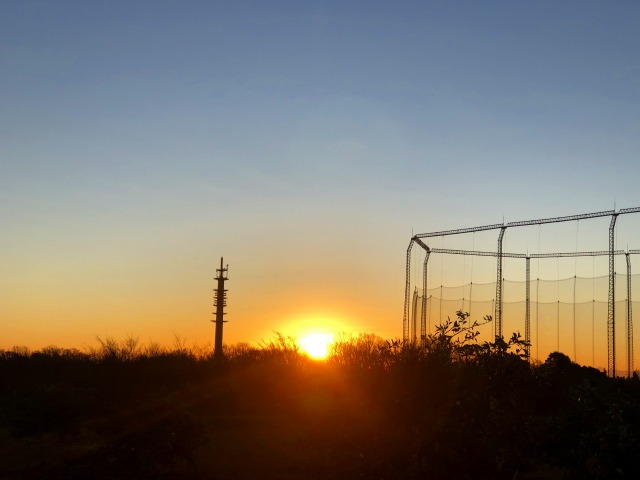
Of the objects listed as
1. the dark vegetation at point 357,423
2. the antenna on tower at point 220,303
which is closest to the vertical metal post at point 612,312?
the dark vegetation at point 357,423

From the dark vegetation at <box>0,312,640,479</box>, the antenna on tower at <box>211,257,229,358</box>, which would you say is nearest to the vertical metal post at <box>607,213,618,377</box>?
the dark vegetation at <box>0,312,640,479</box>

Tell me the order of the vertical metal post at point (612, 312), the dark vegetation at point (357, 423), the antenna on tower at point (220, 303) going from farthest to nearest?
the antenna on tower at point (220, 303) → the vertical metal post at point (612, 312) → the dark vegetation at point (357, 423)

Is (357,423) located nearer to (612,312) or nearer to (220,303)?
(612,312)

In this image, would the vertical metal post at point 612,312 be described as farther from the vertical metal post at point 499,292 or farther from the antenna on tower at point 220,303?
the antenna on tower at point 220,303

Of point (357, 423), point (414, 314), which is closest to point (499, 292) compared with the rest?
point (414, 314)

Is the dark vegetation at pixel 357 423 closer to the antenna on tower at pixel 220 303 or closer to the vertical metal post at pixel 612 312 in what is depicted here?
the vertical metal post at pixel 612 312

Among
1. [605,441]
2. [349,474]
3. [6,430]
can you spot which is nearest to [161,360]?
[6,430]

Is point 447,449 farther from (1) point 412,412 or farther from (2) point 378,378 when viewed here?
(2) point 378,378

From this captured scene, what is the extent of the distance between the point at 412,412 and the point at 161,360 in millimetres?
19285

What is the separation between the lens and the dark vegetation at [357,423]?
938 cm

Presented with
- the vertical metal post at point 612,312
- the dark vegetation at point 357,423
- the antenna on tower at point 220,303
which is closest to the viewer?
the dark vegetation at point 357,423

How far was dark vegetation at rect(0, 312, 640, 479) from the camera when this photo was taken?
30.8ft

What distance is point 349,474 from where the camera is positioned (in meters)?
10.8

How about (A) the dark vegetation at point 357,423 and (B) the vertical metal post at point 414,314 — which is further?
(B) the vertical metal post at point 414,314
